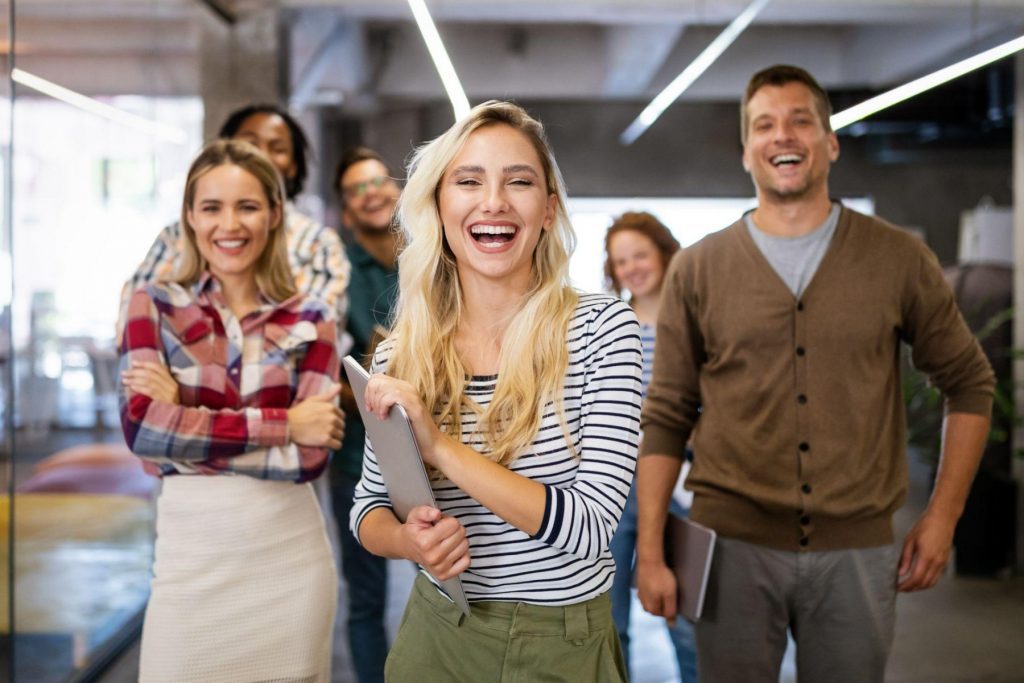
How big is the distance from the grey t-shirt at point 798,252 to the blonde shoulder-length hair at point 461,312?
0.69m

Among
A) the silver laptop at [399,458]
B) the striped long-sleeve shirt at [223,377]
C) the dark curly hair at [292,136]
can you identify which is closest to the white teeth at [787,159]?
the striped long-sleeve shirt at [223,377]

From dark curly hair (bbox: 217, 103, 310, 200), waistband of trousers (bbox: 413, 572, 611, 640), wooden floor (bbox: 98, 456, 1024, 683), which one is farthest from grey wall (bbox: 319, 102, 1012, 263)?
waistband of trousers (bbox: 413, 572, 611, 640)

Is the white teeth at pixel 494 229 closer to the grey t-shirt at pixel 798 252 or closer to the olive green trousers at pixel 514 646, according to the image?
the olive green trousers at pixel 514 646

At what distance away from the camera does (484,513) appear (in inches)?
56.9

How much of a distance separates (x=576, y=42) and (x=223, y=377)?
4.34 metres

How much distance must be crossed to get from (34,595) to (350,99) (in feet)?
14.9

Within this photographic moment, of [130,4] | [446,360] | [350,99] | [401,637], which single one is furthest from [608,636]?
[350,99]

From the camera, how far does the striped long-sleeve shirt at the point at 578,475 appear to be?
4.51 ft

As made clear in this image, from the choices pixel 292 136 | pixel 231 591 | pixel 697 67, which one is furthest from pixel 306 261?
pixel 697 67

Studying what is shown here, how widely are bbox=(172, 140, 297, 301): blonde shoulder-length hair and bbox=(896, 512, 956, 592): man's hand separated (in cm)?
144

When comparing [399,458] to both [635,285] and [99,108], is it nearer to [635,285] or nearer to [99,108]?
[635,285]

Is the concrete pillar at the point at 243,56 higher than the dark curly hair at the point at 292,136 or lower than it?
higher

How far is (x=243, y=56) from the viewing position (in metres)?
5.54

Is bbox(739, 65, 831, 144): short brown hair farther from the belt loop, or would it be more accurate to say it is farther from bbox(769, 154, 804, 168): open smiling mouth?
the belt loop
